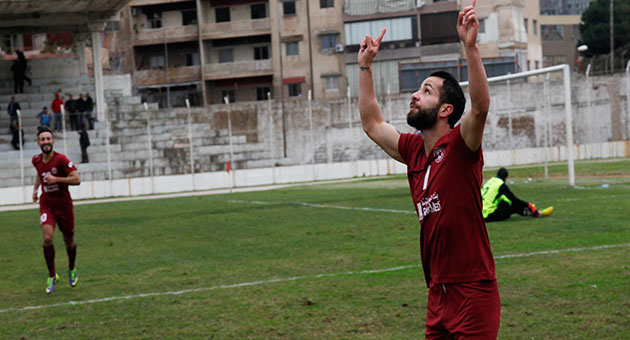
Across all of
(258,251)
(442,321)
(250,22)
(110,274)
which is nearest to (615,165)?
(258,251)

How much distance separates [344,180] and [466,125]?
31788mm

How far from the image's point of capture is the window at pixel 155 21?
64.5 meters

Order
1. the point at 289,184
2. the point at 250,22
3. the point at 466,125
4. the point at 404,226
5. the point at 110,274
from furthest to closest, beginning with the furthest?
the point at 250,22
the point at 289,184
the point at 404,226
the point at 110,274
the point at 466,125

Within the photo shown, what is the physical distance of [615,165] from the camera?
→ 33125 mm

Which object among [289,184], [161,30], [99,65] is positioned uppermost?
[161,30]

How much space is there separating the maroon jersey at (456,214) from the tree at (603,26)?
74.1 meters

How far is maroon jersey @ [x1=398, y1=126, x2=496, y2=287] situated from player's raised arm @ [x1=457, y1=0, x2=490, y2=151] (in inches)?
7.1

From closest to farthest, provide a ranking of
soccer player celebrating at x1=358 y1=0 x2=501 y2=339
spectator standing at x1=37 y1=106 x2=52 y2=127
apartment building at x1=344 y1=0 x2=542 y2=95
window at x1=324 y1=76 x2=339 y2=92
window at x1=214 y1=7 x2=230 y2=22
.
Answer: soccer player celebrating at x1=358 y1=0 x2=501 y2=339, spectator standing at x1=37 y1=106 x2=52 y2=127, apartment building at x1=344 y1=0 x2=542 y2=95, window at x1=324 y1=76 x2=339 y2=92, window at x1=214 y1=7 x2=230 y2=22

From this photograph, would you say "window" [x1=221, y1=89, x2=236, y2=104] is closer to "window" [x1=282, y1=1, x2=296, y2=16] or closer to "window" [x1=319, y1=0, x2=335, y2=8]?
"window" [x1=282, y1=1, x2=296, y2=16]

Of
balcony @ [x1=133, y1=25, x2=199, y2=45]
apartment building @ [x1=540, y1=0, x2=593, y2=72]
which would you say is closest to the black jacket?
balcony @ [x1=133, y1=25, x2=199, y2=45]

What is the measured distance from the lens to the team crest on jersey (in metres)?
4.48

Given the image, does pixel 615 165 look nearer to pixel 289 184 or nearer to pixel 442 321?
pixel 289 184

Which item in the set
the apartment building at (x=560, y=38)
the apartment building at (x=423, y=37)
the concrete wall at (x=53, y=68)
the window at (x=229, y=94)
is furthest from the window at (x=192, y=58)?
the apartment building at (x=560, y=38)

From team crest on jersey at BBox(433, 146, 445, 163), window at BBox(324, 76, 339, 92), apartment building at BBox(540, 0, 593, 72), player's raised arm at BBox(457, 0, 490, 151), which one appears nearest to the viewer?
player's raised arm at BBox(457, 0, 490, 151)
